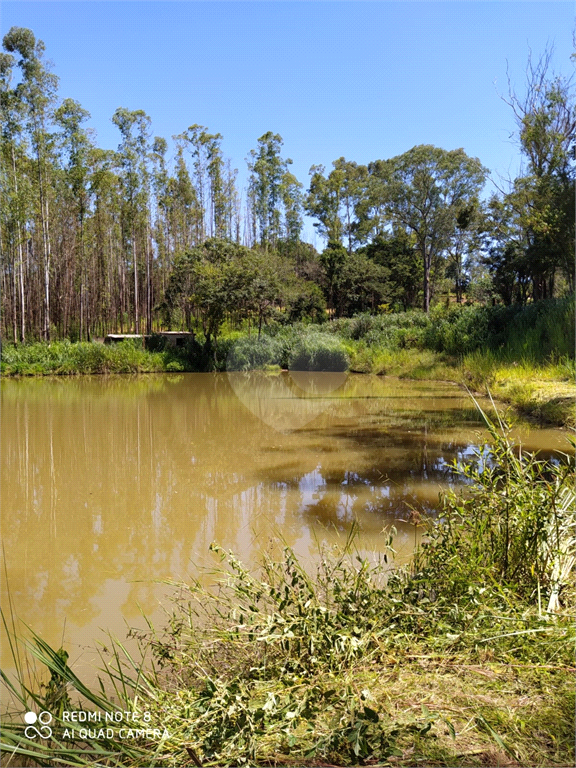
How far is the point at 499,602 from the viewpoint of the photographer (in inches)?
91.4

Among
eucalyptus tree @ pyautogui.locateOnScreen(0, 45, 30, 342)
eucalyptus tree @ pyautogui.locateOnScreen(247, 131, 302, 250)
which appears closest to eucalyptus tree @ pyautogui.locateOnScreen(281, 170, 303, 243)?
eucalyptus tree @ pyautogui.locateOnScreen(247, 131, 302, 250)

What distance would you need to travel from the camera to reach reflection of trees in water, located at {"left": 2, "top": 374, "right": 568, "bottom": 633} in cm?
406

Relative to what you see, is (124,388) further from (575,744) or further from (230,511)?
(575,744)

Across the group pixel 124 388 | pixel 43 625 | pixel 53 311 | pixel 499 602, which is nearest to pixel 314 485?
pixel 43 625

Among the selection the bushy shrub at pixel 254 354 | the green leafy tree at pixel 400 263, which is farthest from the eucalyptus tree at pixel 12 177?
the green leafy tree at pixel 400 263

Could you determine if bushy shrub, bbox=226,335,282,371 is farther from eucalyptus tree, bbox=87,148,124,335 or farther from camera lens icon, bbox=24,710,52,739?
camera lens icon, bbox=24,710,52,739

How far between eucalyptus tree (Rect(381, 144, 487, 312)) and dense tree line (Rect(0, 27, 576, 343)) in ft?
0.25

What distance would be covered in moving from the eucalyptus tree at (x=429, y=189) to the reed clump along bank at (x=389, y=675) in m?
30.8

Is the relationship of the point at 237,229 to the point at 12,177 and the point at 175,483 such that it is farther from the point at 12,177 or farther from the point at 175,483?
the point at 175,483

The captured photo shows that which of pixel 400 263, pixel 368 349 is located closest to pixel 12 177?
pixel 368 349

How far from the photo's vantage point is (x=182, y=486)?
6176 mm

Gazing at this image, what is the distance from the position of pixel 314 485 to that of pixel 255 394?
932 centimetres

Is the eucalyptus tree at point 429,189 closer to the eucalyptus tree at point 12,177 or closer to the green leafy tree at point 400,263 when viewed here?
the green leafy tree at point 400,263

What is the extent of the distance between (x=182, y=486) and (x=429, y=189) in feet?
101
